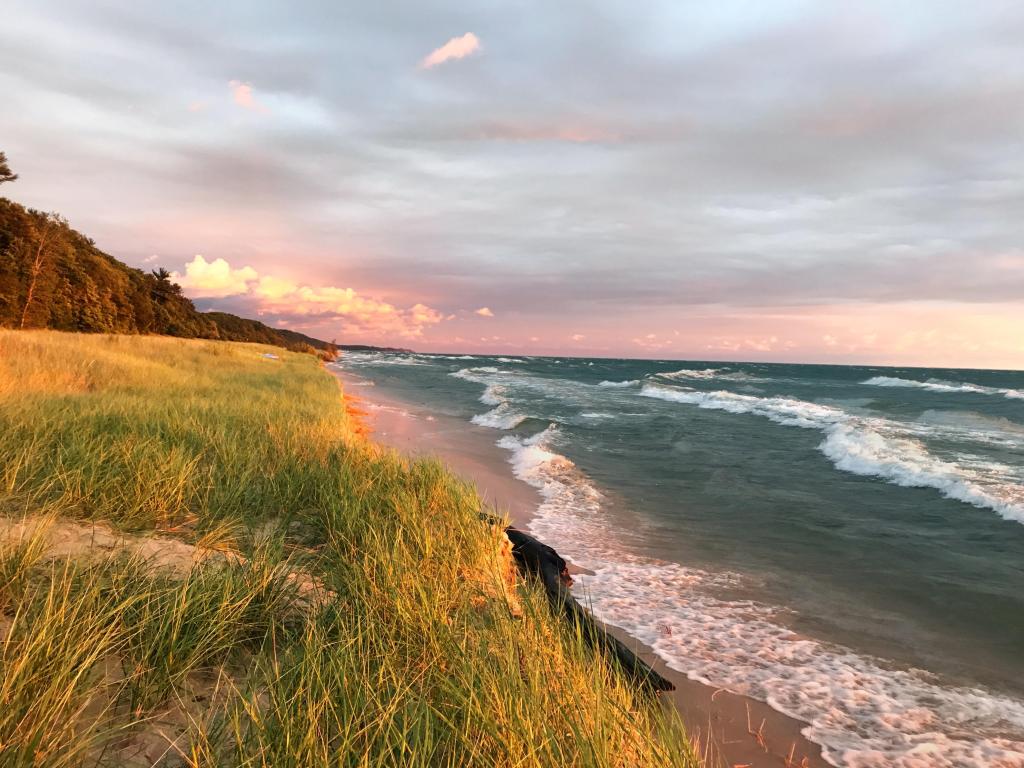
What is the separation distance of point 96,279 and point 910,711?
68.8 m

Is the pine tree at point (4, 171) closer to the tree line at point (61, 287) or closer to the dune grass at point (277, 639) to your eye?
the tree line at point (61, 287)

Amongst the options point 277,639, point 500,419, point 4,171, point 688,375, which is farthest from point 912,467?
point 688,375

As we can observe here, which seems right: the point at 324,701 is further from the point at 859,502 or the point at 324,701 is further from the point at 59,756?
the point at 859,502

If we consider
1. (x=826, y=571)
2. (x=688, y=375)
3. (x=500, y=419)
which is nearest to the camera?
(x=826, y=571)

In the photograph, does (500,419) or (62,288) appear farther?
(62,288)

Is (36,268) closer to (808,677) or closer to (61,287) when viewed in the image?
(61,287)

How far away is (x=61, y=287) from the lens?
4756 centimetres

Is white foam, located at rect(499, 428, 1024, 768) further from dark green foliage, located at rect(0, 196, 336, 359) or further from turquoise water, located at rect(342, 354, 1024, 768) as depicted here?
dark green foliage, located at rect(0, 196, 336, 359)

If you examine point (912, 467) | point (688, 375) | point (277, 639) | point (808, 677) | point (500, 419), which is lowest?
point (808, 677)

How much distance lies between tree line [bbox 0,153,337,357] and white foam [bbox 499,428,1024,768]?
46239 mm

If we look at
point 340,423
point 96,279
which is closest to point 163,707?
point 340,423

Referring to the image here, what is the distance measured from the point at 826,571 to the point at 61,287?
197 ft

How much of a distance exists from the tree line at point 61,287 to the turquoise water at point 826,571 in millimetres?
41449

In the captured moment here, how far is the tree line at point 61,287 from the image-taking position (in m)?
39.4
